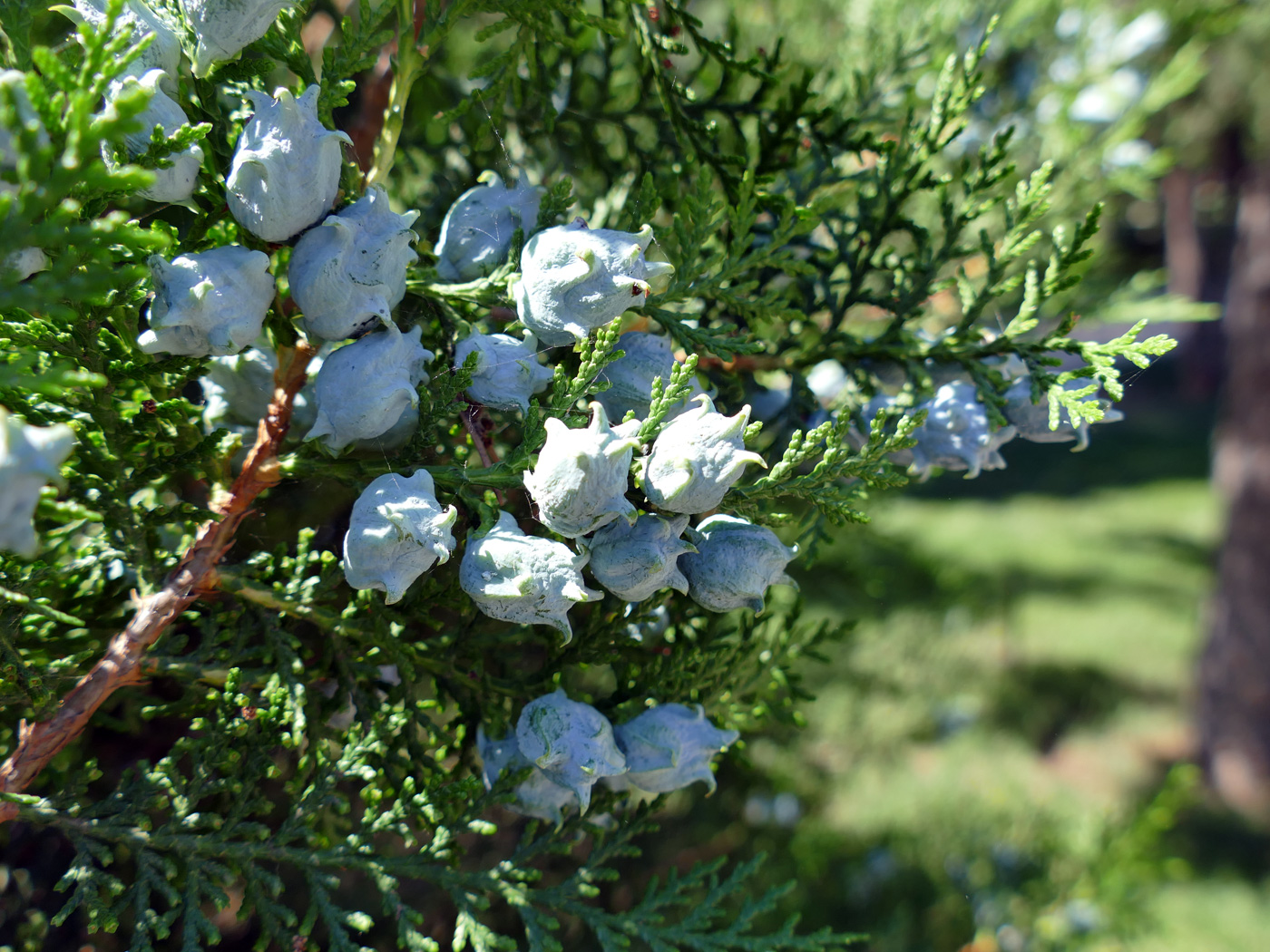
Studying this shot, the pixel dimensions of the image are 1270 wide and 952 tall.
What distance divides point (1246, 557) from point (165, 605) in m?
4.90

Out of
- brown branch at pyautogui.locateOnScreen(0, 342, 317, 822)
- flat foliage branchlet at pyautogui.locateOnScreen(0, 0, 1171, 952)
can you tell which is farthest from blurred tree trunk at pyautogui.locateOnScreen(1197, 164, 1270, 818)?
brown branch at pyautogui.locateOnScreen(0, 342, 317, 822)

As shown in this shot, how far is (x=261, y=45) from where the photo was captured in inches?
33.9

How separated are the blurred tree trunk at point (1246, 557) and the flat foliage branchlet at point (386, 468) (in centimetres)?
388

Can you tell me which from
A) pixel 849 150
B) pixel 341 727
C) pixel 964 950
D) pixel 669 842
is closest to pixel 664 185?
pixel 849 150

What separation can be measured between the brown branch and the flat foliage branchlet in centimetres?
2

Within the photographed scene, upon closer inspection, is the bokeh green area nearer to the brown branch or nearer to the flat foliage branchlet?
the flat foliage branchlet

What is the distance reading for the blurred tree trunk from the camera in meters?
4.23

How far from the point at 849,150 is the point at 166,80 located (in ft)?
2.64

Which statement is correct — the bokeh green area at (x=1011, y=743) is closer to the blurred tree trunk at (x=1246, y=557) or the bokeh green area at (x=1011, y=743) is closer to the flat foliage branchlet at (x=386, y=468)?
the blurred tree trunk at (x=1246, y=557)

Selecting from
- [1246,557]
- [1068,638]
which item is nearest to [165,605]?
[1246,557]

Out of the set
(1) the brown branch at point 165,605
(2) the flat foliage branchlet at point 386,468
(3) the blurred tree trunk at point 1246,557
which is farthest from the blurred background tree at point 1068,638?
(1) the brown branch at point 165,605

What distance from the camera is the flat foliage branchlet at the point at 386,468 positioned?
78 cm

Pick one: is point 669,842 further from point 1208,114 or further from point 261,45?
point 1208,114

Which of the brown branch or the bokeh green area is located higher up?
the brown branch
